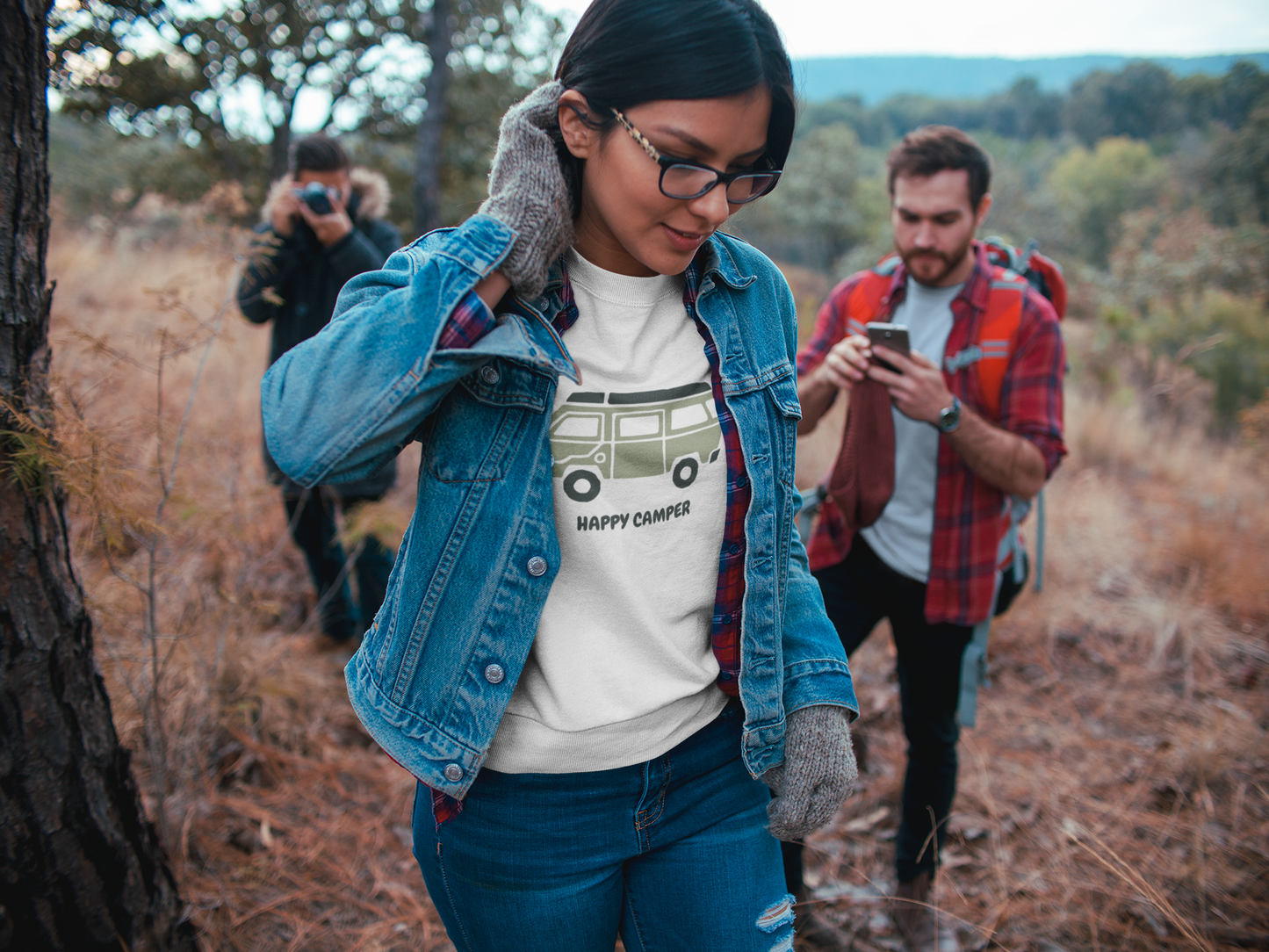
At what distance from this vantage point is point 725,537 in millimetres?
1214

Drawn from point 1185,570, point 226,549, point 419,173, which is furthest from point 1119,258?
point 226,549

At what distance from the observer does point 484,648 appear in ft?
3.59

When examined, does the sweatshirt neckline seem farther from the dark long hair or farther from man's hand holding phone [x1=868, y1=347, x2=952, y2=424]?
man's hand holding phone [x1=868, y1=347, x2=952, y2=424]

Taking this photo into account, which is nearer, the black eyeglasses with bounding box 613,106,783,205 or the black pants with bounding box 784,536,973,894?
the black eyeglasses with bounding box 613,106,783,205

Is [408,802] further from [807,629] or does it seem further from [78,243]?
[78,243]

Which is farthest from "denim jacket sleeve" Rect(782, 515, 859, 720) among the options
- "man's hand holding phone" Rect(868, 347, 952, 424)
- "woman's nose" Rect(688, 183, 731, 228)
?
"man's hand holding phone" Rect(868, 347, 952, 424)

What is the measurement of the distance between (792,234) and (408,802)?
29.7 meters

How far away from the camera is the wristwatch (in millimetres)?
2665

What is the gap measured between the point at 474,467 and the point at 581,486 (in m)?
0.16

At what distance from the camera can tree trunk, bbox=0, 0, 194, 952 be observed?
51.6 inches

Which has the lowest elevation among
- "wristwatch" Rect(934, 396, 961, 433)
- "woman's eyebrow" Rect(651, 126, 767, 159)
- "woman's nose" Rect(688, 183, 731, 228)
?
"wristwatch" Rect(934, 396, 961, 433)

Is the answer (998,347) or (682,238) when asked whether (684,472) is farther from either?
(998,347)

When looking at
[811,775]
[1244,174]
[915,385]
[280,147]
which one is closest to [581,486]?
[811,775]

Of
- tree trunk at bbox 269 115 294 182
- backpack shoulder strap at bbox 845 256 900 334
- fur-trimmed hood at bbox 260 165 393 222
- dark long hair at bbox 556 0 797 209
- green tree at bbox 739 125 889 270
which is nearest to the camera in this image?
dark long hair at bbox 556 0 797 209
